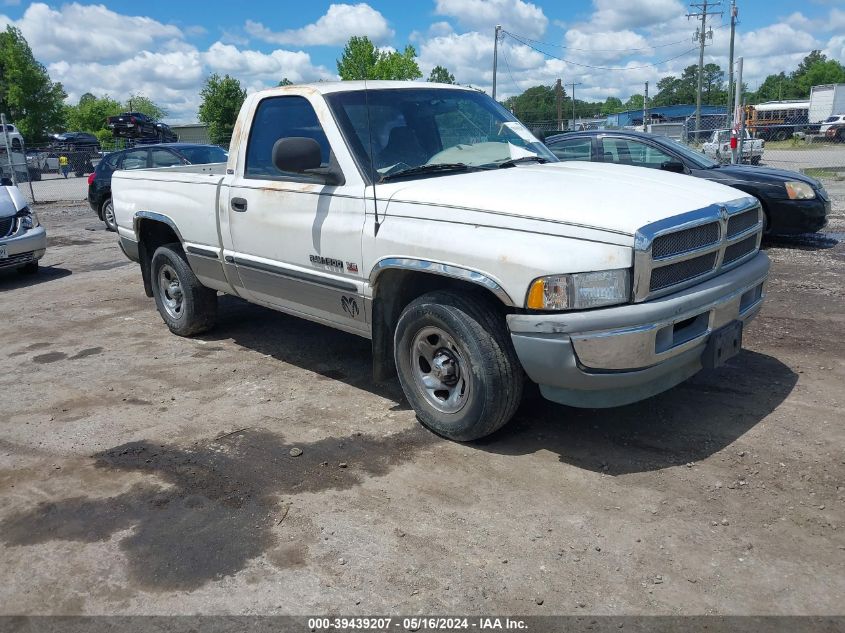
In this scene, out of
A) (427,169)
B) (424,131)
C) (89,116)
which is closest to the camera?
(427,169)

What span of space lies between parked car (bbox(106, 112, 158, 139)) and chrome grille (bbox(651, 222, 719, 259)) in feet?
122

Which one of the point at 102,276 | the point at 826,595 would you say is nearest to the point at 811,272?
the point at 826,595

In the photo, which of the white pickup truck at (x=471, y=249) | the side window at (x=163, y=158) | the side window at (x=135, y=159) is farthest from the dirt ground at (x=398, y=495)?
the side window at (x=135, y=159)

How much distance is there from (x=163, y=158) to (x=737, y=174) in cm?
998

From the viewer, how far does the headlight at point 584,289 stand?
3.49m

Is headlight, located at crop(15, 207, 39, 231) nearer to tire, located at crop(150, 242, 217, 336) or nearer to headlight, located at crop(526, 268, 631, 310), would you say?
tire, located at crop(150, 242, 217, 336)

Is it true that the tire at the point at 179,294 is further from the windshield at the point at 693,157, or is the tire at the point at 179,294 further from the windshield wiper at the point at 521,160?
the windshield at the point at 693,157

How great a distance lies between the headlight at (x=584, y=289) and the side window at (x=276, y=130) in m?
1.86

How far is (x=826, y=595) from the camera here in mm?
2807

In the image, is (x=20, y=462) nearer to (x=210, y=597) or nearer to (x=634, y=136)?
(x=210, y=597)

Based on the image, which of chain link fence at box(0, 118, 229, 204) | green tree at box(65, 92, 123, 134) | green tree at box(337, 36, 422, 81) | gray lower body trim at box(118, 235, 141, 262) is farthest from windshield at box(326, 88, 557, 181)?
green tree at box(65, 92, 123, 134)

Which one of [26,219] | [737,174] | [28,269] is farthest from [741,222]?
[28,269]

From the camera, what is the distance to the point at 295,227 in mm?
4906

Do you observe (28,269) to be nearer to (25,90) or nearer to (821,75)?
(25,90)
